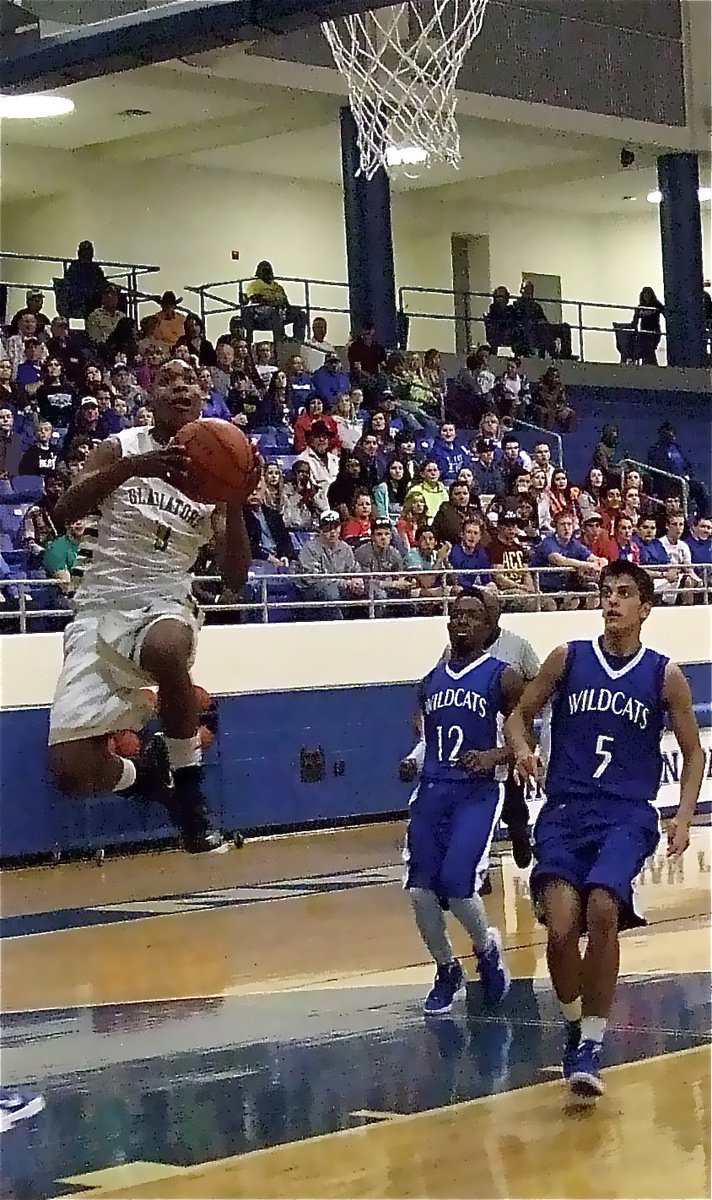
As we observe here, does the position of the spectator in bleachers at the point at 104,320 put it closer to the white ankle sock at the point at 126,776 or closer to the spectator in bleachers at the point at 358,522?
the spectator in bleachers at the point at 358,522

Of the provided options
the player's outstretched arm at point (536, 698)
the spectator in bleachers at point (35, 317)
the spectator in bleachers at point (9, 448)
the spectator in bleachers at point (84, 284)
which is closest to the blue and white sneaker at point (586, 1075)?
the player's outstretched arm at point (536, 698)

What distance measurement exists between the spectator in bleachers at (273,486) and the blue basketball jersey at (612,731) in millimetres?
7416

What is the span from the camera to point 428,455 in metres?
16.0

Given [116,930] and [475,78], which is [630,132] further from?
[116,930]

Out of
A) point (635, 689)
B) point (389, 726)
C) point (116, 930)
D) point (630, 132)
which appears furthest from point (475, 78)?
point (635, 689)

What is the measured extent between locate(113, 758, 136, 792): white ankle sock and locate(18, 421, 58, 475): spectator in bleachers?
688 centimetres

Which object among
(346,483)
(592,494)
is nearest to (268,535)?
(346,483)

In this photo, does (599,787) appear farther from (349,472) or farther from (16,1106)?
(349,472)

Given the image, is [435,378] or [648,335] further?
[648,335]

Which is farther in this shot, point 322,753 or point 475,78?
point 475,78

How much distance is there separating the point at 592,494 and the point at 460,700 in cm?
960

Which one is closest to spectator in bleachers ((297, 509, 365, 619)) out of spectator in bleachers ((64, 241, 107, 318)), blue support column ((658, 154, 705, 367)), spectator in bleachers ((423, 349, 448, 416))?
spectator in bleachers ((423, 349, 448, 416))

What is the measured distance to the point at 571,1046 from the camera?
235 inches

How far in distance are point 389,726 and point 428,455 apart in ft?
9.66
